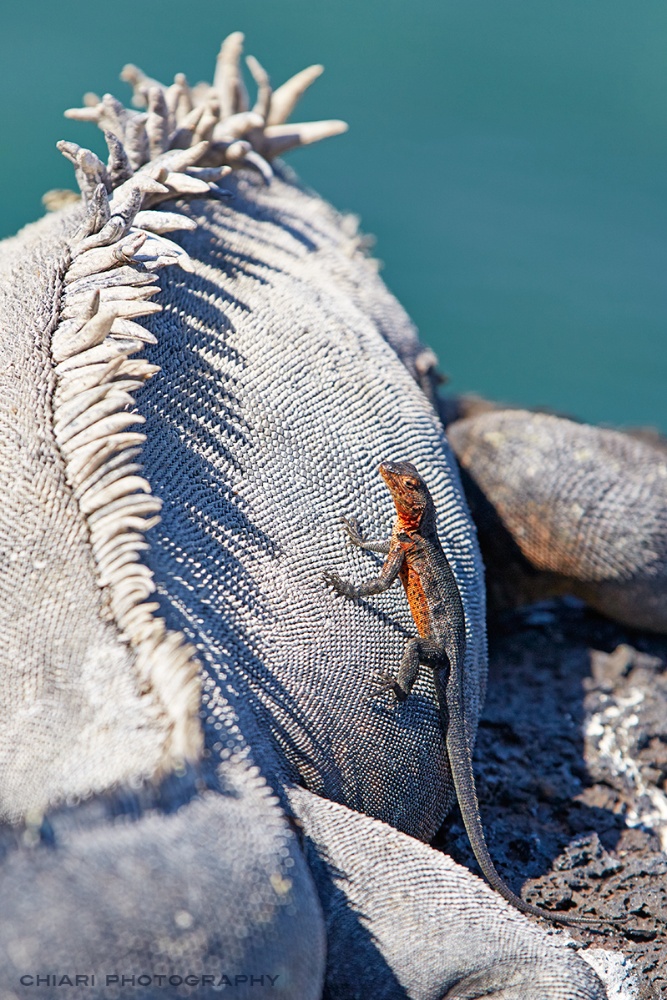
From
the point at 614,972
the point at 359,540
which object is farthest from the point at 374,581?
the point at 614,972

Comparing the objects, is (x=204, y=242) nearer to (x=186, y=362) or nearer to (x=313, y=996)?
(x=186, y=362)

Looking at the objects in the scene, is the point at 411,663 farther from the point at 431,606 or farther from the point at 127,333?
the point at 127,333

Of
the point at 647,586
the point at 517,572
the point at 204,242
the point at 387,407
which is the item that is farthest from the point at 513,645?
the point at 204,242

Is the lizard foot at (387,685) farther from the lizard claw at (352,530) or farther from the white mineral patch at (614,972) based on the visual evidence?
the white mineral patch at (614,972)

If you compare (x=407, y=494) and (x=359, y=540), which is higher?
(x=407, y=494)

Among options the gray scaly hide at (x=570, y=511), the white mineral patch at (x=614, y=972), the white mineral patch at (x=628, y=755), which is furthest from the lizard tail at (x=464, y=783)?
the gray scaly hide at (x=570, y=511)

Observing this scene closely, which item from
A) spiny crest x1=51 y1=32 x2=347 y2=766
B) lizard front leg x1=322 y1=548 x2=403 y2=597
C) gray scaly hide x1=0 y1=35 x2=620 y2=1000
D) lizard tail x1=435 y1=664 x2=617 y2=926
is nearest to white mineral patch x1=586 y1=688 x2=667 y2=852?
lizard tail x1=435 y1=664 x2=617 y2=926
